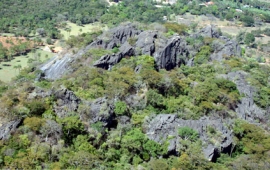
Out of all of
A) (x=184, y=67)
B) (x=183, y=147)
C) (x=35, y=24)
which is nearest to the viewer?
(x=183, y=147)

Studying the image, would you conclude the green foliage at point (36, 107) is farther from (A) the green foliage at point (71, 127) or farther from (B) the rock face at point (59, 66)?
(B) the rock face at point (59, 66)

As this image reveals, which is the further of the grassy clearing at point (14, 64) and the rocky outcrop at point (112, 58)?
the grassy clearing at point (14, 64)

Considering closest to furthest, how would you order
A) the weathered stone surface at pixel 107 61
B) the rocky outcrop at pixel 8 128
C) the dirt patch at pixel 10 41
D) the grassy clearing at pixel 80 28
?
the rocky outcrop at pixel 8 128 → the weathered stone surface at pixel 107 61 → the dirt patch at pixel 10 41 → the grassy clearing at pixel 80 28

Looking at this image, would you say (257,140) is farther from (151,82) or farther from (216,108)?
(151,82)

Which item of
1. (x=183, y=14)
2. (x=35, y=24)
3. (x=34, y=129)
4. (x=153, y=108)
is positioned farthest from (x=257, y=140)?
(x=183, y=14)

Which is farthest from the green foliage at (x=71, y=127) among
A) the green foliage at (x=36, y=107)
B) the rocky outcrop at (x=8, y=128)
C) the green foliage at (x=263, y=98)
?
the green foliage at (x=263, y=98)

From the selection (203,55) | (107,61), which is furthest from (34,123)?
(203,55)

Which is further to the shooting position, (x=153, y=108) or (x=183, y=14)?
(x=183, y=14)

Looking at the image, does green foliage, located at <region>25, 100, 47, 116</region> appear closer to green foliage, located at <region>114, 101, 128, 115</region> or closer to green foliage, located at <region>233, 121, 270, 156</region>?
green foliage, located at <region>114, 101, 128, 115</region>
